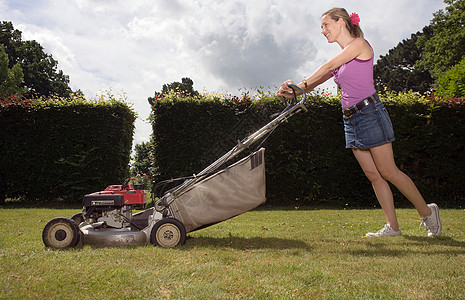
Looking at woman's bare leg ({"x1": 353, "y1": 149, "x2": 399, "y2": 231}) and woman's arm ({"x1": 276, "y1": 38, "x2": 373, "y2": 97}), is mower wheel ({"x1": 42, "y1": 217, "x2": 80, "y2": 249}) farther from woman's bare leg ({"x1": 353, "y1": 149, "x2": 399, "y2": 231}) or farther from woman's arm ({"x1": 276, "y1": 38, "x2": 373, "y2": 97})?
woman's bare leg ({"x1": 353, "y1": 149, "x2": 399, "y2": 231})

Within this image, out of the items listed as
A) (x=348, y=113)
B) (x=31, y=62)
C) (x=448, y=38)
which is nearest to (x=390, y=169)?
(x=348, y=113)

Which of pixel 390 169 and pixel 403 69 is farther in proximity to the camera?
pixel 403 69

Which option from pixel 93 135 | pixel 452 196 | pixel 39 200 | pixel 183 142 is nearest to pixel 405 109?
pixel 452 196

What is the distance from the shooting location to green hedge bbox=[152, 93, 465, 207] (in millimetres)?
8039

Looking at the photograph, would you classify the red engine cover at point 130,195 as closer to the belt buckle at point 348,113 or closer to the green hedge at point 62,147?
the belt buckle at point 348,113

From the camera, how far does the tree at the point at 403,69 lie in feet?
112

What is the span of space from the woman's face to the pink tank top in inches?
13.3

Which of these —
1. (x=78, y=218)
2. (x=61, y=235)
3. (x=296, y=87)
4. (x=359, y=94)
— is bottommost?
(x=61, y=235)

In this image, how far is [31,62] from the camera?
31.8 m

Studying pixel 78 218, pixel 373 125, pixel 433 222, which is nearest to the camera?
pixel 373 125

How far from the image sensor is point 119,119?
28.2 ft

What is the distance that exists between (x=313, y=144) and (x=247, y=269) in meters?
5.86

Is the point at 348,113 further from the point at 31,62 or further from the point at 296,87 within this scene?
the point at 31,62

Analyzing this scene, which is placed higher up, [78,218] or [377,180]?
[377,180]
